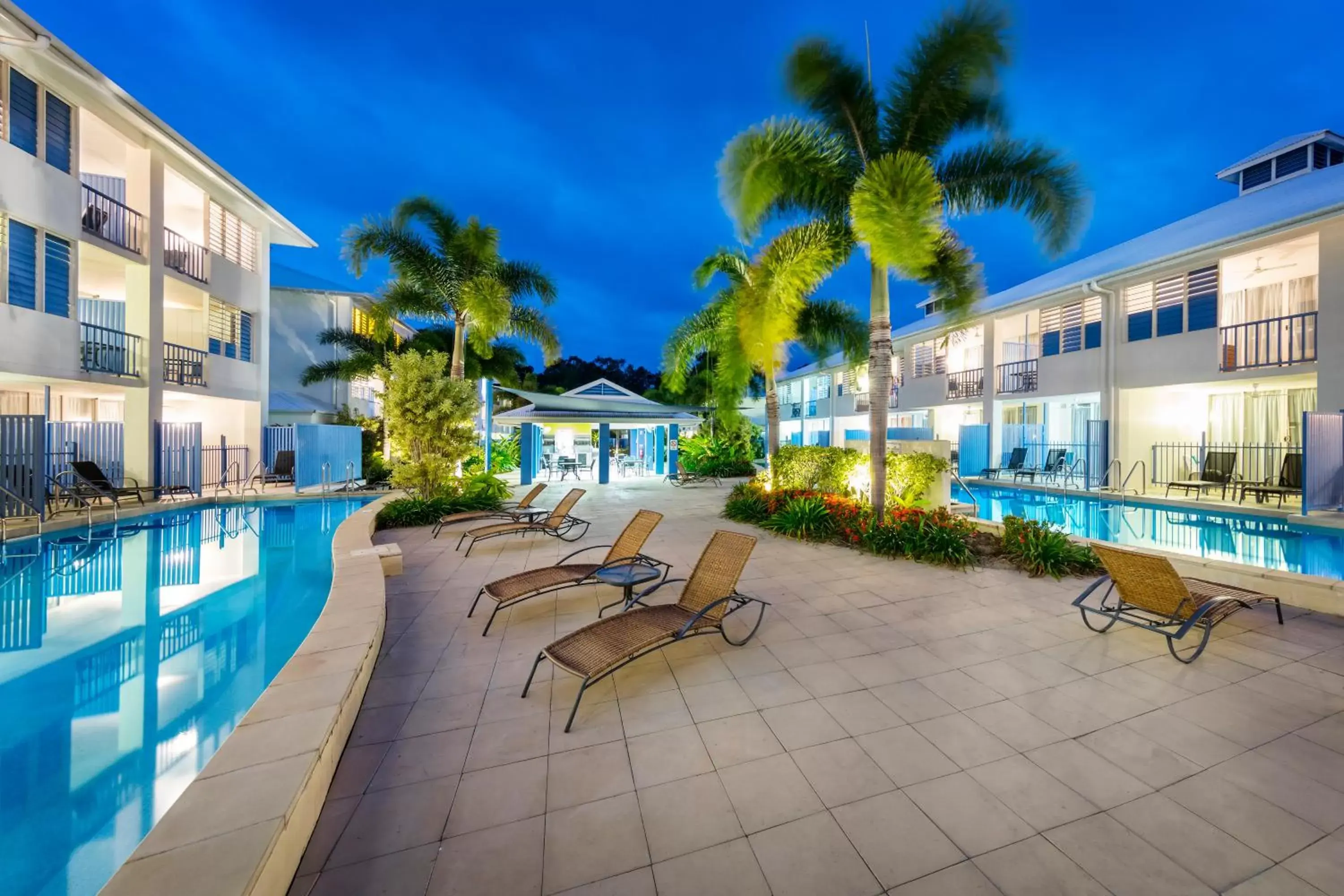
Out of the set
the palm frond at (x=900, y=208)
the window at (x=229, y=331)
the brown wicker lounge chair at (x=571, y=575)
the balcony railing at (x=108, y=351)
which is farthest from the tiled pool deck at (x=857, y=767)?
the window at (x=229, y=331)

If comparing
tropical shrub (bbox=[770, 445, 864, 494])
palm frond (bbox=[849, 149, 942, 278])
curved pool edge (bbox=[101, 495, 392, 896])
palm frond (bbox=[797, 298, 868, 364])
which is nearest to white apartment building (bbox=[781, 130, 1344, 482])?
tropical shrub (bbox=[770, 445, 864, 494])

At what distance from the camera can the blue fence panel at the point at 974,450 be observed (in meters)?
19.5

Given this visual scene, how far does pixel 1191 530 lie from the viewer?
10305 millimetres

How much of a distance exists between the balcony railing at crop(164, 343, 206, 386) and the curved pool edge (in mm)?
16691

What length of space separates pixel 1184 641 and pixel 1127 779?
107 inches

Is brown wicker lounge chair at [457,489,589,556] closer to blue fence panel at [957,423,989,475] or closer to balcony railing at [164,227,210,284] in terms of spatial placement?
balcony railing at [164,227,210,284]

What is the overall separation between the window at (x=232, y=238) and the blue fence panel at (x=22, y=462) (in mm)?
8558

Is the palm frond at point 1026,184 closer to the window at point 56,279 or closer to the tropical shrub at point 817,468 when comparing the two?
the tropical shrub at point 817,468

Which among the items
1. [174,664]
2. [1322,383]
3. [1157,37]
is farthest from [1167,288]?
[1157,37]

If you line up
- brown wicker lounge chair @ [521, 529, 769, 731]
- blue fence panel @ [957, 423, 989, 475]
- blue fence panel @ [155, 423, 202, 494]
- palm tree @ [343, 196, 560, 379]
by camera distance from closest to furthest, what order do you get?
brown wicker lounge chair @ [521, 529, 769, 731] < blue fence panel @ [155, 423, 202, 494] < palm tree @ [343, 196, 560, 379] < blue fence panel @ [957, 423, 989, 475]

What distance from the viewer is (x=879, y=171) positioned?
24.6ft

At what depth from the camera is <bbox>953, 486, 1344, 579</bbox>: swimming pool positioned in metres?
7.80

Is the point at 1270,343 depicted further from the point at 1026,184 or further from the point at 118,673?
the point at 118,673

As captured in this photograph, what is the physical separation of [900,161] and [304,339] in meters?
24.8
